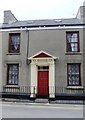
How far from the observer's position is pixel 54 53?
2273 cm

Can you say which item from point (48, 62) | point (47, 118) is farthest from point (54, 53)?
point (47, 118)

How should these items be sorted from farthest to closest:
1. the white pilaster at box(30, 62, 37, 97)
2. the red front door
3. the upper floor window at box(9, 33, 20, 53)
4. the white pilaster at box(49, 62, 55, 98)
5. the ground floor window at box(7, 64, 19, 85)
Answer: the upper floor window at box(9, 33, 20, 53) → the ground floor window at box(7, 64, 19, 85) → the red front door → the white pilaster at box(30, 62, 37, 97) → the white pilaster at box(49, 62, 55, 98)

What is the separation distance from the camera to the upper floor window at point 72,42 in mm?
22962

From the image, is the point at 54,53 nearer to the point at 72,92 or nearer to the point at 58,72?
the point at 58,72

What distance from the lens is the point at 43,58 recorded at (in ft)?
73.3

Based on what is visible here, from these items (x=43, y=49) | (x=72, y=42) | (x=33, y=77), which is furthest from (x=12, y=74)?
(x=72, y=42)

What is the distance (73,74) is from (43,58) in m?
3.03

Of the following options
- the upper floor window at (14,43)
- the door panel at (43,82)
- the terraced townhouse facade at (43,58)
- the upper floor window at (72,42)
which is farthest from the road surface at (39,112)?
the upper floor window at (14,43)

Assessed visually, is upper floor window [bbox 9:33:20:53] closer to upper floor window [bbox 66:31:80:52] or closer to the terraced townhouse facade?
the terraced townhouse facade

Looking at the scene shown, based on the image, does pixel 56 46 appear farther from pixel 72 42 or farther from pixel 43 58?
pixel 43 58

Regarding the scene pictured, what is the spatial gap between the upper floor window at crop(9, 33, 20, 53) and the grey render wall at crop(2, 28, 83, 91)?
36 centimetres

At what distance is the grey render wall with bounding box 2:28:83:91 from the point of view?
22.5 meters

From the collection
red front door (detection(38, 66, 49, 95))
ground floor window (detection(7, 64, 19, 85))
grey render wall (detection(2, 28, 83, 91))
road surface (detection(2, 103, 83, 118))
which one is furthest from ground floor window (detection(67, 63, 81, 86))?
road surface (detection(2, 103, 83, 118))

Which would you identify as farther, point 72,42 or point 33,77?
point 72,42
